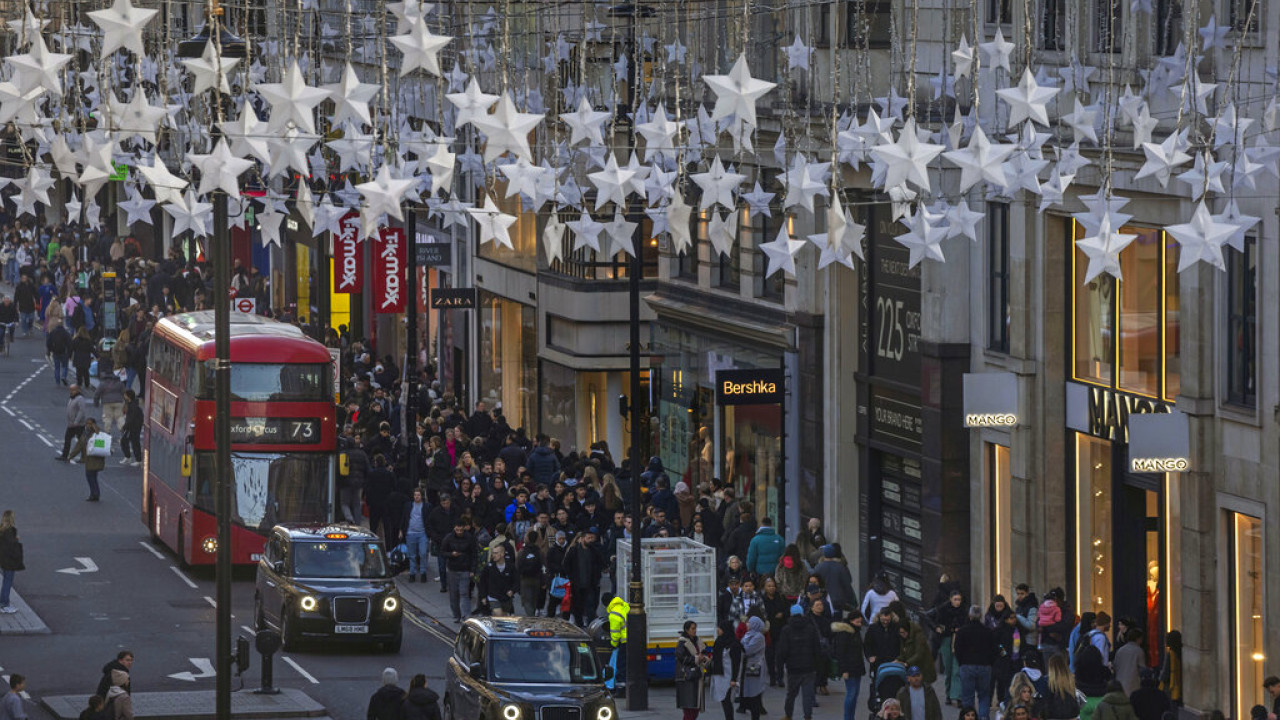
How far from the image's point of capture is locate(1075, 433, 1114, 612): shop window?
29797 mm

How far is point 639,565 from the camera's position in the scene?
2958cm

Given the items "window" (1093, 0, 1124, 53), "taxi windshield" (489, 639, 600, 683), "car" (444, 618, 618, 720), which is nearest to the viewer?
"car" (444, 618, 618, 720)

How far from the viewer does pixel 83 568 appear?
39406mm

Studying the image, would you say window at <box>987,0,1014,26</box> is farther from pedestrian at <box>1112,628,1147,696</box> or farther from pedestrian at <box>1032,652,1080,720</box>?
pedestrian at <box>1032,652,1080,720</box>

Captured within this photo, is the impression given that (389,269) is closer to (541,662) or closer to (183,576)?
(183,576)

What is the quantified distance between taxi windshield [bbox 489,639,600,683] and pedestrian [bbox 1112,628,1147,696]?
535cm

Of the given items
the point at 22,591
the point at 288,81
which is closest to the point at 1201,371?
the point at 288,81

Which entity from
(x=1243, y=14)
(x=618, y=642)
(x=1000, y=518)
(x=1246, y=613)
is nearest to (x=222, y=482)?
(x=618, y=642)

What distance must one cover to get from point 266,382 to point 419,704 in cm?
1281

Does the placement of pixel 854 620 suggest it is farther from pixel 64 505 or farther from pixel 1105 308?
pixel 64 505

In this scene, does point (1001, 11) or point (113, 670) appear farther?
point (1001, 11)

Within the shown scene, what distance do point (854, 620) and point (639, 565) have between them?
2.69 metres

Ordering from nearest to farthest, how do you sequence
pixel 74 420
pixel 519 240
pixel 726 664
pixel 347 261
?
pixel 726 664 < pixel 74 420 < pixel 519 240 < pixel 347 261

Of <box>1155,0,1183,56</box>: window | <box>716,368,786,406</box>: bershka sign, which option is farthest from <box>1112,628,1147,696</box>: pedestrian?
<box>716,368,786,406</box>: bershka sign
